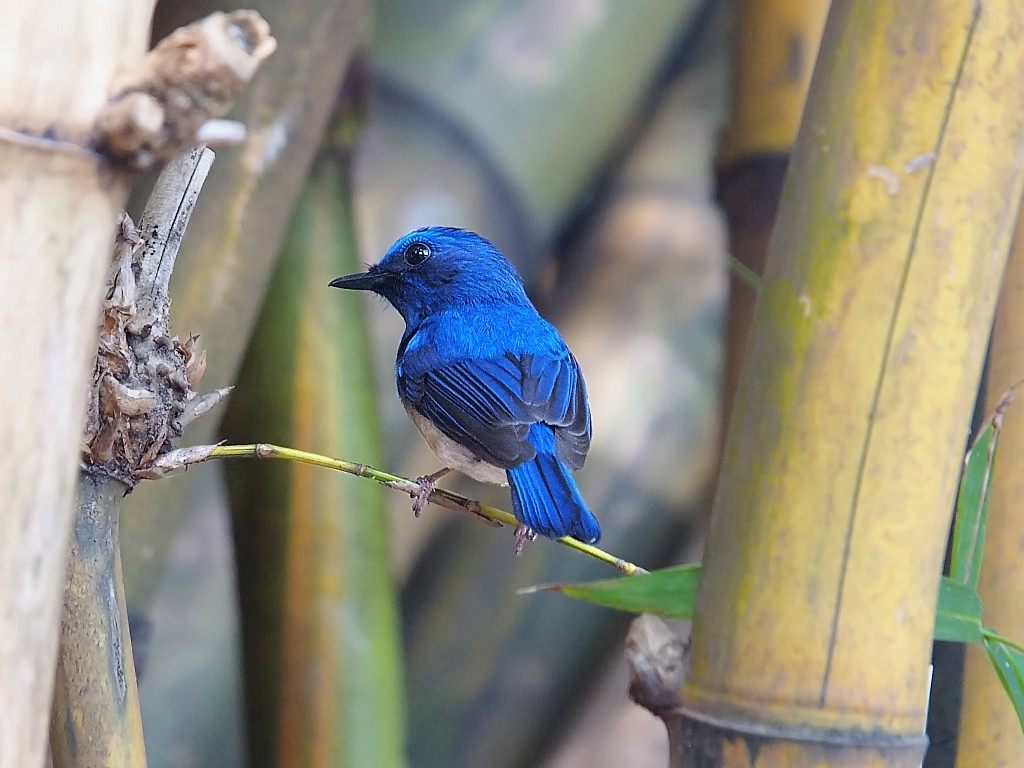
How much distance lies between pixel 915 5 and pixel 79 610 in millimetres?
698

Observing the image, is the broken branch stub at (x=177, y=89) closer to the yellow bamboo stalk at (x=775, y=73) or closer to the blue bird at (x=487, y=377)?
the blue bird at (x=487, y=377)

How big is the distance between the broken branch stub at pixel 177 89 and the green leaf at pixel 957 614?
678 mm

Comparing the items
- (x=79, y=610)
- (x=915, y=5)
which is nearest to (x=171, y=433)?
(x=79, y=610)

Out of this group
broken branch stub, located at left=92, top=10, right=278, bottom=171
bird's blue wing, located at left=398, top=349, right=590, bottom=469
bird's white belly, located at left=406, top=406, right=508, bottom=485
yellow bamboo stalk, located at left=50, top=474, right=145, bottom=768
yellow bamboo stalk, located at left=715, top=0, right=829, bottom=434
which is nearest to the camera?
broken branch stub, located at left=92, top=10, right=278, bottom=171

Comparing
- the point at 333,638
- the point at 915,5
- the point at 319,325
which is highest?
the point at 915,5

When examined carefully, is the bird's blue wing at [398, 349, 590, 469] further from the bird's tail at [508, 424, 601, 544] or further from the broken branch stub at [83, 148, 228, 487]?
the broken branch stub at [83, 148, 228, 487]

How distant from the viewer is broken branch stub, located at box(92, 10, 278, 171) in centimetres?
40

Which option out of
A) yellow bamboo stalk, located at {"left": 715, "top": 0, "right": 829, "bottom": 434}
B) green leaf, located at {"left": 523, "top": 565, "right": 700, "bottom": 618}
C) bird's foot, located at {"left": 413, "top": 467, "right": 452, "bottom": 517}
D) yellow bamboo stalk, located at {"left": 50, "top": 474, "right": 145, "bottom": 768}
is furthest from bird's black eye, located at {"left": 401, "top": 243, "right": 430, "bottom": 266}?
yellow bamboo stalk, located at {"left": 50, "top": 474, "right": 145, "bottom": 768}

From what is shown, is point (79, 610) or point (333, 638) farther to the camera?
point (333, 638)

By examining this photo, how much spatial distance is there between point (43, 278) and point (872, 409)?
576 mm

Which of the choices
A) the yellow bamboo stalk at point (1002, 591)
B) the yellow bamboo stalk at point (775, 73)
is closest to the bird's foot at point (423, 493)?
the yellow bamboo stalk at point (1002, 591)

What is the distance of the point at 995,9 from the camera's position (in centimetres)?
78

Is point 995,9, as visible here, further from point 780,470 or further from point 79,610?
point 79,610

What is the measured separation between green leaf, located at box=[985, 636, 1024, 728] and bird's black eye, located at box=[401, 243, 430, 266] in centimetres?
78
